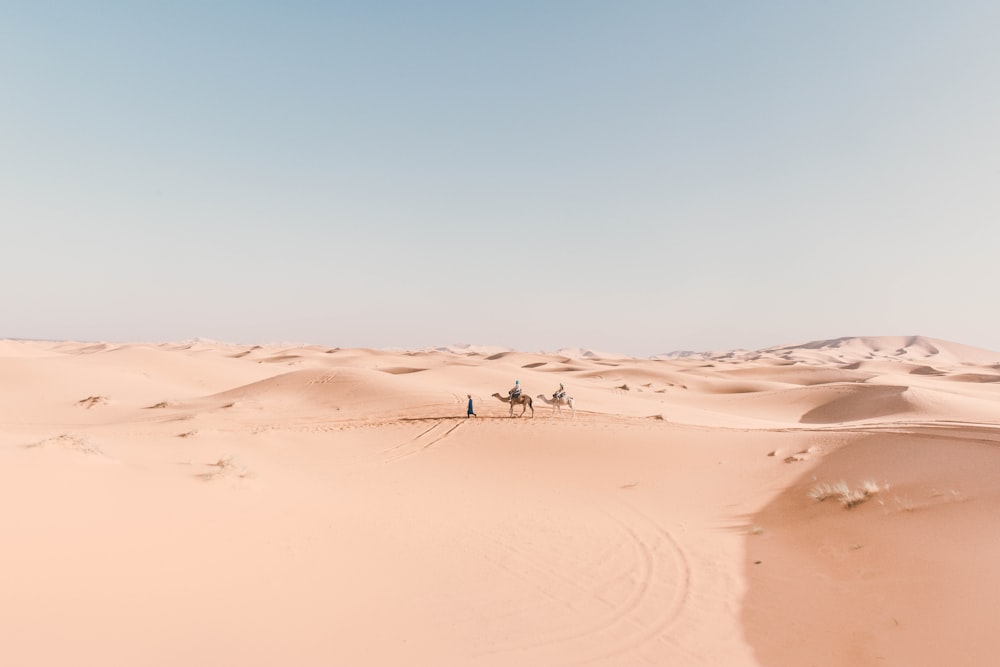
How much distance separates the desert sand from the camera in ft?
15.4

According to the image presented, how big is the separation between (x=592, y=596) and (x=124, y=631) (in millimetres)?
4933

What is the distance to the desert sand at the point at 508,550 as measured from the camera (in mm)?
4699

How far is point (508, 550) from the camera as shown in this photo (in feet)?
25.4

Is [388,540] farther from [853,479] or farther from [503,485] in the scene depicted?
[853,479]

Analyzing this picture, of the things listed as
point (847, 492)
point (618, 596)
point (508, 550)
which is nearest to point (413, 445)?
point (508, 550)

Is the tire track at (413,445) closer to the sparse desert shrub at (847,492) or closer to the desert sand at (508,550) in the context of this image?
the desert sand at (508,550)

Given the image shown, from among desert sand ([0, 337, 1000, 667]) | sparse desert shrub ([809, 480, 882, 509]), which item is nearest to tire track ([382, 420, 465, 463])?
desert sand ([0, 337, 1000, 667])

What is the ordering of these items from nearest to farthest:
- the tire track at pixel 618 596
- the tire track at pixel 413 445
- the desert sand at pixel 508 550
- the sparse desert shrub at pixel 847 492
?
the desert sand at pixel 508 550
the tire track at pixel 618 596
the sparse desert shrub at pixel 847 492
the tire track at pixel 413 445

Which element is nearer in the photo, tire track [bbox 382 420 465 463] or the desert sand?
the desert sand

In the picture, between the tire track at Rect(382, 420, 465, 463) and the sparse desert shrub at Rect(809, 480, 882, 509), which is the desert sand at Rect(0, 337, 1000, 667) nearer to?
the sparse desert shrub at Rect(809, 480, 882, 509)

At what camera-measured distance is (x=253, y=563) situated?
6.06 meters

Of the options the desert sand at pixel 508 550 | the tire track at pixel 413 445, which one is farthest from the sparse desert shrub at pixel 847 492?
the tire track at pixel 413 445

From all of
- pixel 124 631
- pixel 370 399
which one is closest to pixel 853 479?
pixel 124 631

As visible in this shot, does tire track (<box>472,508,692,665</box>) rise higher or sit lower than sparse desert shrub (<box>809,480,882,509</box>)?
lower
